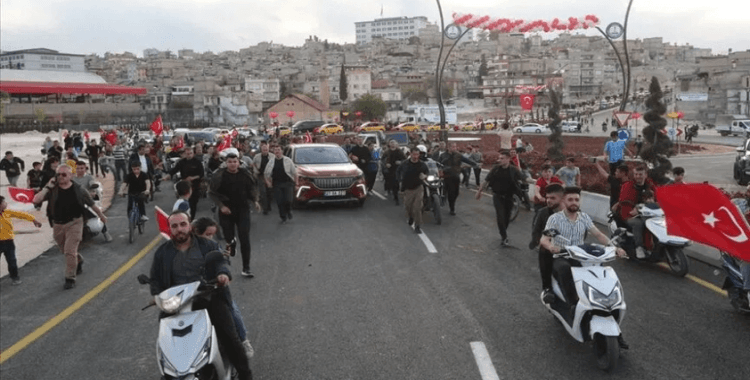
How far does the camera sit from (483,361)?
20.5 feet

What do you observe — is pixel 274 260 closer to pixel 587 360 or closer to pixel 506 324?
pixel 506 324

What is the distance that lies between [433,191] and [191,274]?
32.3 ft

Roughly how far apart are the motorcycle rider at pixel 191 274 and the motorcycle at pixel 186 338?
168 mm

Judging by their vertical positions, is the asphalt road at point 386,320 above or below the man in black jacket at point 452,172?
below

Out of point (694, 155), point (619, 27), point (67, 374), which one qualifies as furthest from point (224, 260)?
point (694, 155)

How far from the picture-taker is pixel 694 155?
3766cm

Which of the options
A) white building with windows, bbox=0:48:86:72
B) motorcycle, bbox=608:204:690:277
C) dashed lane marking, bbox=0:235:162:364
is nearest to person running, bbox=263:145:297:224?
dashed lane marking, bbox=0:235:162:364

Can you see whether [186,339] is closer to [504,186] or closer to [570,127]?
[504,186]

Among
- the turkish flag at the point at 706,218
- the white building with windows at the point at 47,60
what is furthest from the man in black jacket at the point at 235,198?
the white building with windows at the point at 47,60

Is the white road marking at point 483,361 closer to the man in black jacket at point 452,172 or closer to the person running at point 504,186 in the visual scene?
the person running at point 504,186

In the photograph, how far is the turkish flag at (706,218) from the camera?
6375mm

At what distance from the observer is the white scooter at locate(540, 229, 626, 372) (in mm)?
5898

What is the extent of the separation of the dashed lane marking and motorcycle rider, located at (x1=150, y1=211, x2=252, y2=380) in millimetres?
2481

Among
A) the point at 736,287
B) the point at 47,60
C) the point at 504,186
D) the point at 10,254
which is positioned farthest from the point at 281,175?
the point at 47,60
